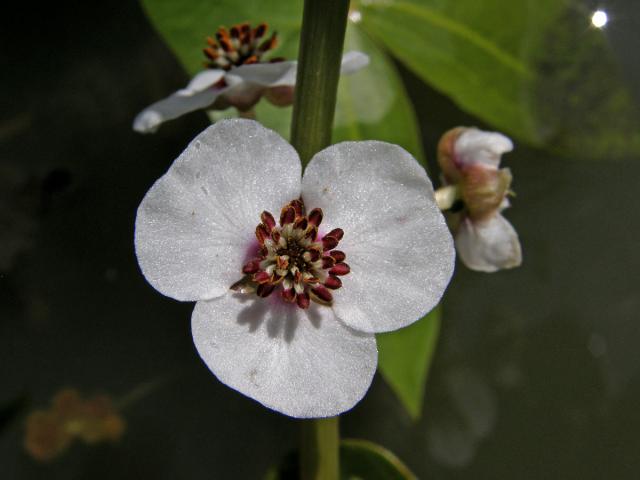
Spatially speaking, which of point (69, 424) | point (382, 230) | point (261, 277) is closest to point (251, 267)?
point (261, 277)

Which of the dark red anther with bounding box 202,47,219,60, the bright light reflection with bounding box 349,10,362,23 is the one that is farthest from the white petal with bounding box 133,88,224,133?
the bright light reflection with bounding box 349,10,362,23

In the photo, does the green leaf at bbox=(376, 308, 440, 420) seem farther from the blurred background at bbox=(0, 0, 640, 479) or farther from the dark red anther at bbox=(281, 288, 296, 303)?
the dark red anther at bbox=(281, 288, 296, 303)

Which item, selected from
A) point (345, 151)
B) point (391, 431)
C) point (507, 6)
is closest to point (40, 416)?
point (391, 431)

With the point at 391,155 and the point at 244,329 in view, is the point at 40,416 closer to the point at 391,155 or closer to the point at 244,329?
the point at 244,329

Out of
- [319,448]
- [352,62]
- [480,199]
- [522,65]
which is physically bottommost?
[319,448]

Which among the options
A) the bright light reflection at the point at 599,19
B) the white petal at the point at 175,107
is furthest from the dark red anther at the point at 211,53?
the bright light reflection at the point at 599,19

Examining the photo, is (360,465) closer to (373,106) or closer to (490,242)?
(490,242)
